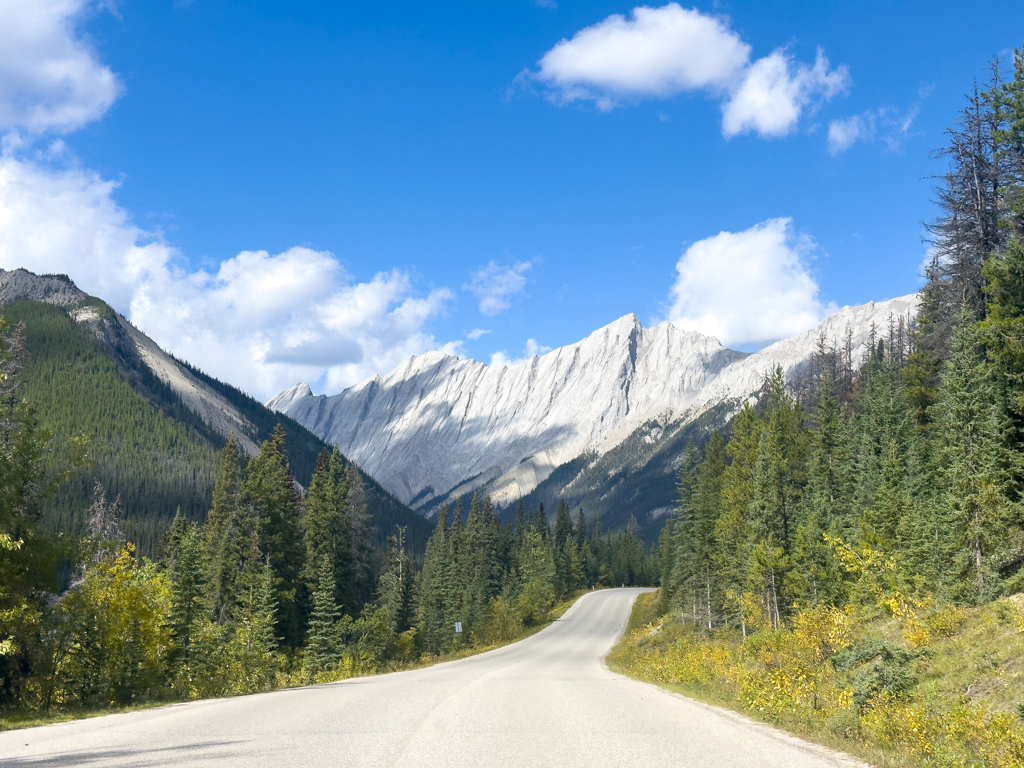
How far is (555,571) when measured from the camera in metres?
97.5

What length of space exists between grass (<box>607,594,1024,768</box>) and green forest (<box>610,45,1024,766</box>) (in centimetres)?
6

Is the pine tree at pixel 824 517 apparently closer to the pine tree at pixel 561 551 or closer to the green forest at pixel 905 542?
the green forest at pixel 905 542

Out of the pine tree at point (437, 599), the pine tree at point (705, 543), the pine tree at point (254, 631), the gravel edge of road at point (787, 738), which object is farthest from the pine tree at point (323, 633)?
the gravel edge of road at point (787, 738)

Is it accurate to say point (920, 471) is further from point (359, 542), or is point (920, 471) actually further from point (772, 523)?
point (359, 542)

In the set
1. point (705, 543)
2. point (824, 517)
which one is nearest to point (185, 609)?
point (824, 517)

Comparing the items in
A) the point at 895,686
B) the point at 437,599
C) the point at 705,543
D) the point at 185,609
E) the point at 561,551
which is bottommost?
the point at 437,599

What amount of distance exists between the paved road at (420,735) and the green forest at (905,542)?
1.99 meters

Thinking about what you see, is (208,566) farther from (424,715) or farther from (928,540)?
(928,540)

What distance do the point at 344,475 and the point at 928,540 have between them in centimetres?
4584

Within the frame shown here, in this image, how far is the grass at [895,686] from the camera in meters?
10.1

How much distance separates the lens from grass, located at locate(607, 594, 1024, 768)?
33.1ft

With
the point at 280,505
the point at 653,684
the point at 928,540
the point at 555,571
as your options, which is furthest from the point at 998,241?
the point at 555,571

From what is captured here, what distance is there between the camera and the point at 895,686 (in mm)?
13438

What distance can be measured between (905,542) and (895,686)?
21.0m
